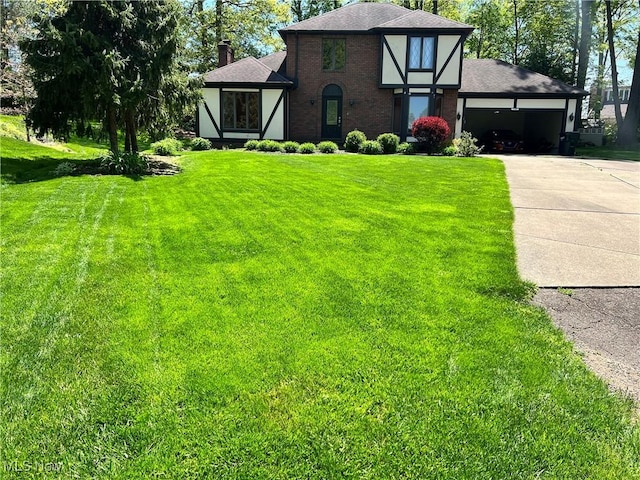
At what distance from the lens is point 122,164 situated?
40.4ft

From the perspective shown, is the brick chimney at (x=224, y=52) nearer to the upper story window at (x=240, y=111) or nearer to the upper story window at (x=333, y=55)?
the upper story window at (x=240, y=111)

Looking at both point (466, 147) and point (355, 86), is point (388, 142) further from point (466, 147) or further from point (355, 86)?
point (355, 86)

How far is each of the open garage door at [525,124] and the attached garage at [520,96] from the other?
0.05m

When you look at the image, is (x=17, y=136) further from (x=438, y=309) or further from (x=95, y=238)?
(x=438, y=309)

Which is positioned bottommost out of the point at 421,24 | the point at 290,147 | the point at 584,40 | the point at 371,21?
the point at 290,147

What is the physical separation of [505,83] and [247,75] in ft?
45.0

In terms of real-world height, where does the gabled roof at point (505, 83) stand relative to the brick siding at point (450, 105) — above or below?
above

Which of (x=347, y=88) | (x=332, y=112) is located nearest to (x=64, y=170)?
(x=332, y=112)

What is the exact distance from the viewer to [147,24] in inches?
492

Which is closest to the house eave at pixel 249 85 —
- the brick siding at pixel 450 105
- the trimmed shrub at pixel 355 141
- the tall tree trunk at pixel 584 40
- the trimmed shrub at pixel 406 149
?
the trimmed shrub at pixel 355 141

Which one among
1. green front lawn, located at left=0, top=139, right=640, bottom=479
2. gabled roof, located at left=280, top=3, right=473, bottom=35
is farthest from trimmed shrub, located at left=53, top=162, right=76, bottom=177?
gabled roof, located at left=280, top=3, right=473, bottom=35

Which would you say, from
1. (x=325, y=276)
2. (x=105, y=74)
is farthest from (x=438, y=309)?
(x=105, y=74)

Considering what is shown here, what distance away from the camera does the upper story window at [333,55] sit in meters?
23.8

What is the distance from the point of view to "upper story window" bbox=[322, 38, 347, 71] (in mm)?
23781
